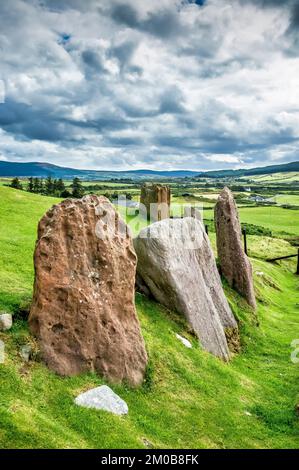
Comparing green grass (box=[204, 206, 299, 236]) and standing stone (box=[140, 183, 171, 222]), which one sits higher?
standing stone (box=[140, 183, 171, 222])

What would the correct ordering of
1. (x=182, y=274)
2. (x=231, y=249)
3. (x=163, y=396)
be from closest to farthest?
(x=163, y=396) → (x=182, y=274) → (x=231, y=249)

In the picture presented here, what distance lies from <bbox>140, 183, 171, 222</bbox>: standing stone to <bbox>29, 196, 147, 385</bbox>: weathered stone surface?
28.2m

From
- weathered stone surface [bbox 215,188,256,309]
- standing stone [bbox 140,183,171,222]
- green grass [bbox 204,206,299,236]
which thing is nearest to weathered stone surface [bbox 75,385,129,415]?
weathered stone surface [bbox 215,188,256,309]

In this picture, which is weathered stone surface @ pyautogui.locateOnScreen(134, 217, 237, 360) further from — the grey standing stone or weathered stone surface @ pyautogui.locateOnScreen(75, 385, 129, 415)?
the grey standing stone

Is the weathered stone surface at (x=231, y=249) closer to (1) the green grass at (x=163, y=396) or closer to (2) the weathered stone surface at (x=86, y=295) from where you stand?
(1) the green grass at (x=163, y=396)

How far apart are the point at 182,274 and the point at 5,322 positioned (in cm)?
830

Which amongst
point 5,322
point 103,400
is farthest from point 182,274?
point 5,322

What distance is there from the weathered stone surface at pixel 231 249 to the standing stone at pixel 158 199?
56.1ft

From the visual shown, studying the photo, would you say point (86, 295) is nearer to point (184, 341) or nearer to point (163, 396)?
point (163, 396)

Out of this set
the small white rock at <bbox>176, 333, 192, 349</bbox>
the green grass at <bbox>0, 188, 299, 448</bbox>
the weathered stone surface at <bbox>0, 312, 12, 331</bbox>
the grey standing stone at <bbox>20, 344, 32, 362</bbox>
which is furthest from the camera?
the small white rock at <bbox>176, 333, 192, 349</bbox>

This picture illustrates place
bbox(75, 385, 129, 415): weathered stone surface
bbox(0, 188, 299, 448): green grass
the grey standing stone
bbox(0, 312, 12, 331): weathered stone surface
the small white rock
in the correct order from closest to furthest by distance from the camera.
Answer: bbox(0, 188, 299, 448): green grass < bbox(75, 385, 129, 415): weathered stone surface < the grey standing stone < bbox(0, 312, 12, 331): weathered stone surface < the small white rock

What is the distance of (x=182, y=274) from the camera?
1916cm

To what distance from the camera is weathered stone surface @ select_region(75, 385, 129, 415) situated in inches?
476

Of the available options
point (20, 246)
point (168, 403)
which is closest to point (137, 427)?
point (168, 403)
